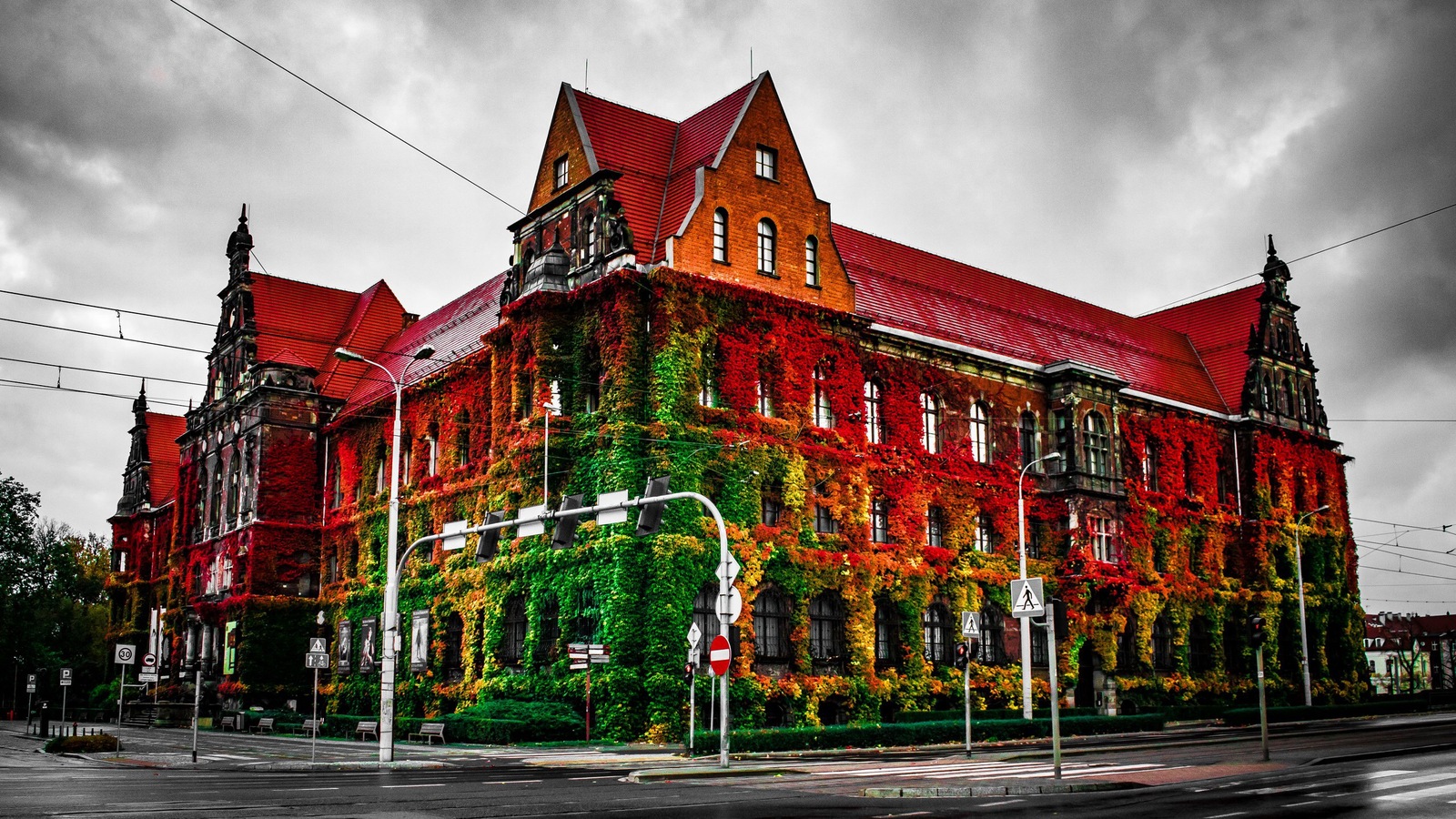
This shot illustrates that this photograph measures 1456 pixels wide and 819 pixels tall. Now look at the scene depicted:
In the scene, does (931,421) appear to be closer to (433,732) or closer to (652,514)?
(433,732)

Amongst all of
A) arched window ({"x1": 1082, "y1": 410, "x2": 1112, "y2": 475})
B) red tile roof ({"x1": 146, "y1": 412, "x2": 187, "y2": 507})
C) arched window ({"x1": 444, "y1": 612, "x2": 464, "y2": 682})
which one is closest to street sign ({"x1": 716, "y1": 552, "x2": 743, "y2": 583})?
arched window ({"x1": 444, "y1": 612, "x2": 464, "y2": 682})

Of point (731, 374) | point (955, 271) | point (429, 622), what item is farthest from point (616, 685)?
point (955, 271)

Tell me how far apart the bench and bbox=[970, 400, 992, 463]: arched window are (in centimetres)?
2494

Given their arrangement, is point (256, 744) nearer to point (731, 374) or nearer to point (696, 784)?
point (731, 374)

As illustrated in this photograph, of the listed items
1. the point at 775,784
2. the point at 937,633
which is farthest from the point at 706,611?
the point at 775,784

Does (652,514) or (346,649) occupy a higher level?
(652,514)

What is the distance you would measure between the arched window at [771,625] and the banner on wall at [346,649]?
78.5 ft

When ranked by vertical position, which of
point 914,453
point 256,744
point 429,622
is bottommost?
point 256,744

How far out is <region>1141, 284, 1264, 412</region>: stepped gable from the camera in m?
69.2

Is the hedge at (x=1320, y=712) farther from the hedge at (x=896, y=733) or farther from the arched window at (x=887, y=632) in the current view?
the arched window at (x=887, y=632)

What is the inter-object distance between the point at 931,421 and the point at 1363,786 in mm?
33439

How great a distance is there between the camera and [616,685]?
1555 inches

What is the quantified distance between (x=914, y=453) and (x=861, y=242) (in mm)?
10936

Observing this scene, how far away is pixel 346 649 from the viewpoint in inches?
2340
